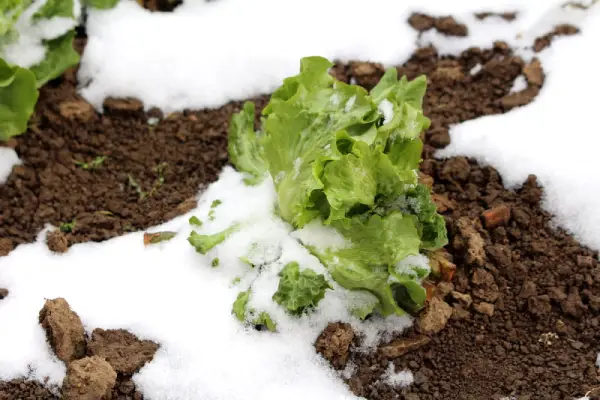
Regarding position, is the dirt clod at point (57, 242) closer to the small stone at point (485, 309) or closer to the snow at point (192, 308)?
the snow at point (192, 308)

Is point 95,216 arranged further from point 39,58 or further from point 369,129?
point 369,129

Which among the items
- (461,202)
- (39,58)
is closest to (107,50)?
(39,58)

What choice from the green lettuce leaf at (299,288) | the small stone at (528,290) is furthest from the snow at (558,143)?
the green lettuce leaf at (299,288)

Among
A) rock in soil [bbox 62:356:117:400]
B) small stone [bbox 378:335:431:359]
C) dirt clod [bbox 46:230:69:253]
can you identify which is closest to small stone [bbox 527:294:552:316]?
small stone [bbox 378:335:431:359]

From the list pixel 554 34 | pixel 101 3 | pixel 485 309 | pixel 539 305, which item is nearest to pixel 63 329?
pixel 485 309

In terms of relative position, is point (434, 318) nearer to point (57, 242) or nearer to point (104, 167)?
point (57, 242)

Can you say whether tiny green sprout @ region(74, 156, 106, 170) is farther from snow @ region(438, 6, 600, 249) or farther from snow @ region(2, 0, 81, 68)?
snow @ region(438, 6, 600, 249)
